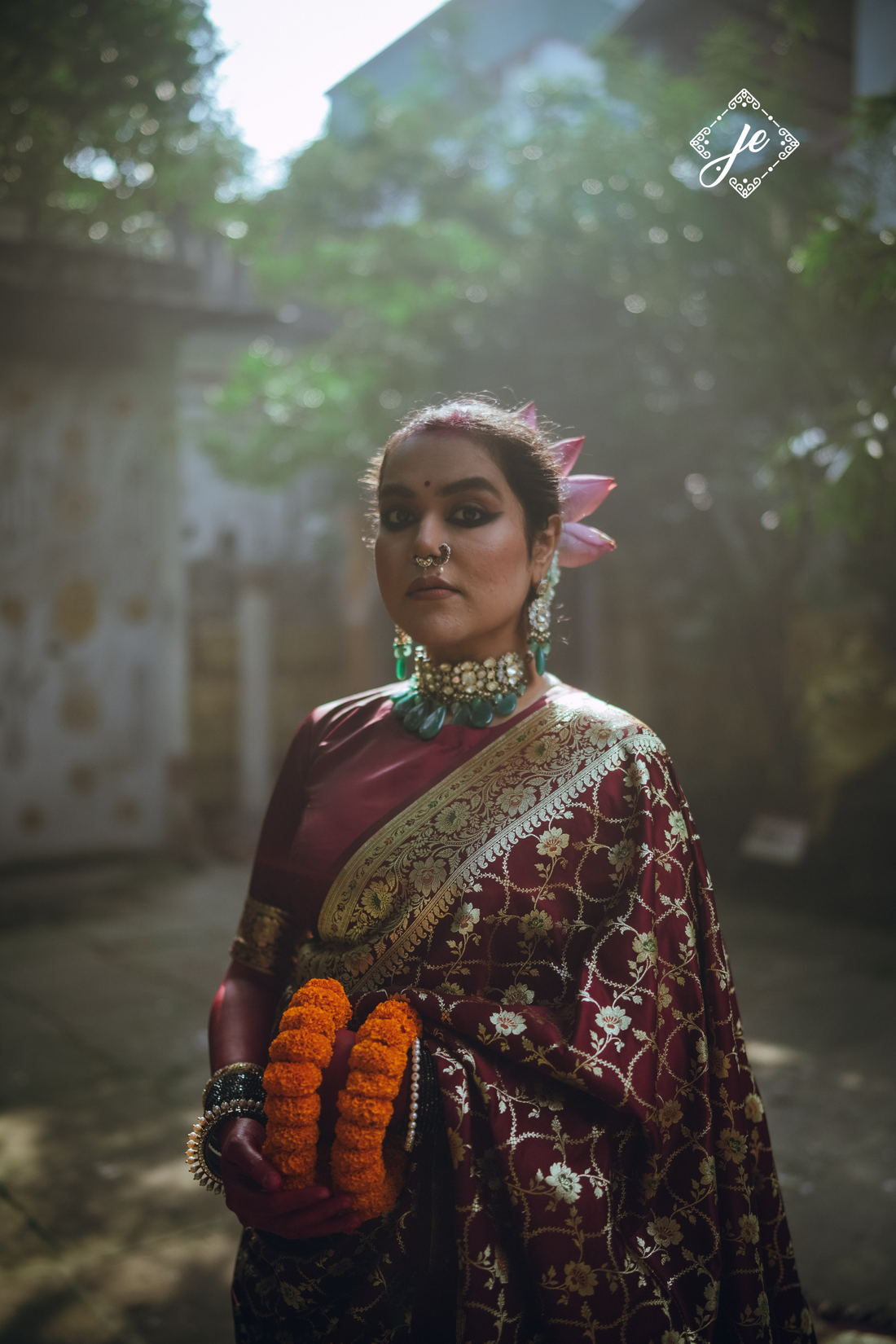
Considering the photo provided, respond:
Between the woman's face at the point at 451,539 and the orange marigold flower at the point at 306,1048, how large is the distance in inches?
22.5

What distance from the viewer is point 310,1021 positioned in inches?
50.4

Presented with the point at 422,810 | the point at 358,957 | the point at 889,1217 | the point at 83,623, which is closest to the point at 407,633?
the point at 422,810

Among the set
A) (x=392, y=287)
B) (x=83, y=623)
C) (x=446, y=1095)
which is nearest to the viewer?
(x=446, y=1095)

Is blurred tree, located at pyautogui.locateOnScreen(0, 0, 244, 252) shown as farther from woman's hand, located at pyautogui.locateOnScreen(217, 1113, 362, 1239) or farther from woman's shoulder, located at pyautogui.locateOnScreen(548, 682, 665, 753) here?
woman's hand, located at pyautogui.locateOnScreen(217, 1113, 362, 1239)

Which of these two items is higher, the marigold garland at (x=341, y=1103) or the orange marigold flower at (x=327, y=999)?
the orange marigold flower at (x=327, y=999)

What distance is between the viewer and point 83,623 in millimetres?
7145

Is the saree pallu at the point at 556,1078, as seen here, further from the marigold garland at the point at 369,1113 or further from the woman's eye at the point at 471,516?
the woman's eye at the point at 471,516

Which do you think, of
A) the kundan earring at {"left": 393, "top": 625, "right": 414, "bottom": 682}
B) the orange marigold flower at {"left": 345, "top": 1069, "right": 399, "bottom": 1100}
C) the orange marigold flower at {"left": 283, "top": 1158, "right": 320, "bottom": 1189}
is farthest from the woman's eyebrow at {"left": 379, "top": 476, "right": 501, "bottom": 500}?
the orange marigold flower at {"left": 283, "top": 1158, "right": 320, "bottom": 1189}

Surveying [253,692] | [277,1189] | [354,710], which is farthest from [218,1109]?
Result: [253,692]

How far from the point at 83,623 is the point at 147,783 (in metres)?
1.19

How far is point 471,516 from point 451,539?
0.05 meters

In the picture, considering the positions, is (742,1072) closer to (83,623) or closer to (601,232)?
(601,232)

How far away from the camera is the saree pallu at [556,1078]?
A: 130cm

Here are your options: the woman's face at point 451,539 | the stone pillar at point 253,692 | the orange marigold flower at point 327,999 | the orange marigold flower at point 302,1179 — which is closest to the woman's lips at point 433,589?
the woman's face at point 451,539
